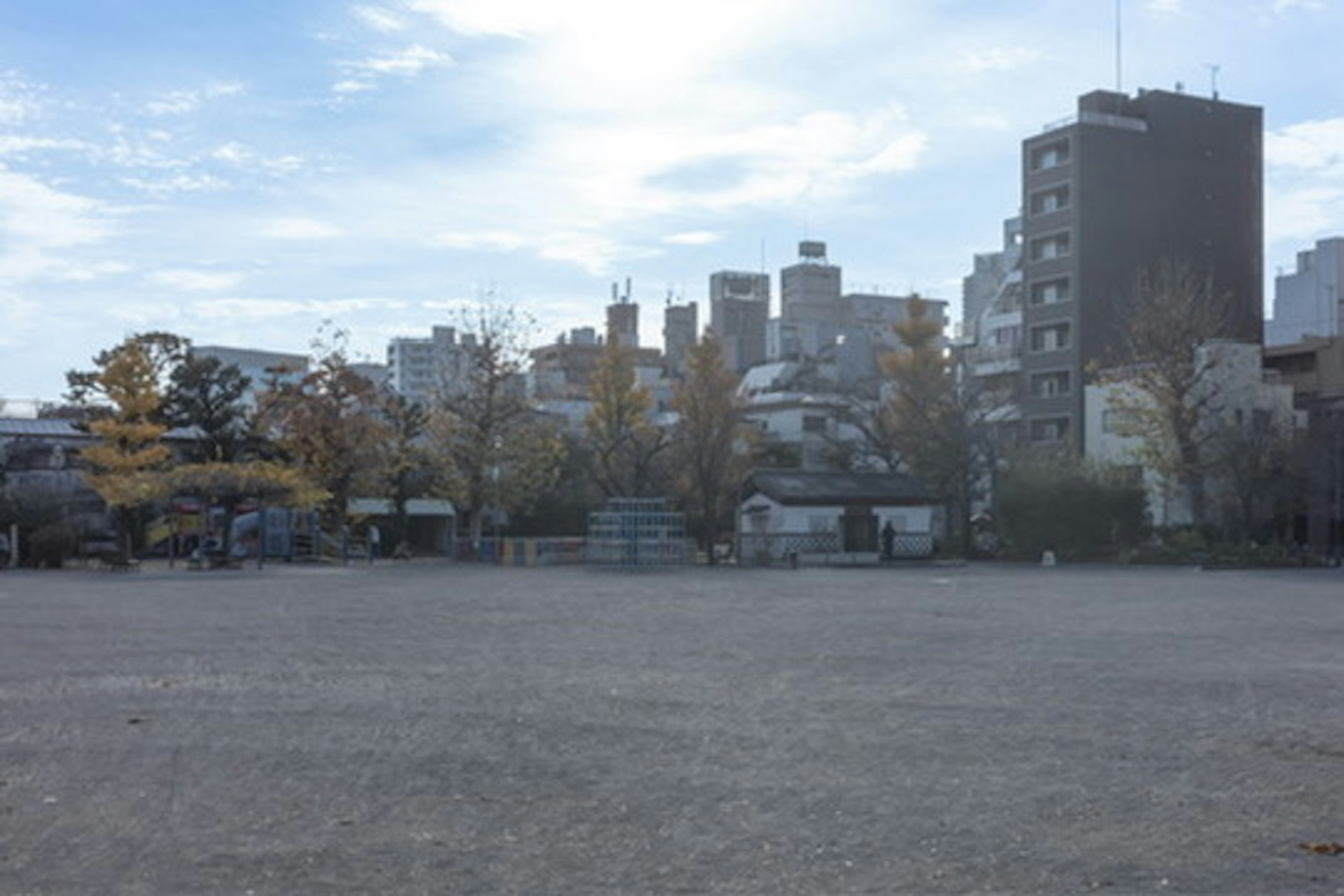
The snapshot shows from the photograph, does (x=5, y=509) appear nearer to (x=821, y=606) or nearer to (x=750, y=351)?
(x=821, y=606)

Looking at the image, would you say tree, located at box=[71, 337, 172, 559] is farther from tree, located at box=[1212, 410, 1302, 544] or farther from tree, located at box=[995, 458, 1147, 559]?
tree, located at box=[1212, 410, 1302, 544]

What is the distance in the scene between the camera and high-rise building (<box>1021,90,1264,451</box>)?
74.6 meters

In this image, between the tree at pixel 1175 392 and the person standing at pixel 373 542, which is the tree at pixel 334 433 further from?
the tree at pixel 1175 392

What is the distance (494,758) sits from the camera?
10375 millimetres

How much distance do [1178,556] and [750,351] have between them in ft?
242

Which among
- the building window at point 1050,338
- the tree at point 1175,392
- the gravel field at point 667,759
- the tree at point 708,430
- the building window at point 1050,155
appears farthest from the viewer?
the building window at point 1050,155

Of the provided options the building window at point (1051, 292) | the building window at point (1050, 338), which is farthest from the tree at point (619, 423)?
the building window at point (1051, 292)

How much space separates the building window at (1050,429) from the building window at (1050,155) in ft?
42.4

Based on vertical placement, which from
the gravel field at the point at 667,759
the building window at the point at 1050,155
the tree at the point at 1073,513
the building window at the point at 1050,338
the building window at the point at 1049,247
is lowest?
the gravel field at the point at 667,759

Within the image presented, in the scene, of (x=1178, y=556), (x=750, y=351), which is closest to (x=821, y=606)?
(x=1178, y=556)

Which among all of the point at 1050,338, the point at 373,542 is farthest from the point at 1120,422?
the point at 373,542

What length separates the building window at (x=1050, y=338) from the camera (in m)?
75.1

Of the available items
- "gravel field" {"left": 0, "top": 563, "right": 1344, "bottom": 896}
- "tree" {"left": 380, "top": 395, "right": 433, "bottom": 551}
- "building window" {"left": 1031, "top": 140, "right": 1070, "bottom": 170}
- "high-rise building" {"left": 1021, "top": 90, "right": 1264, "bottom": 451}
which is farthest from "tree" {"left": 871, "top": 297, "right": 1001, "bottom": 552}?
"gravel field" {"left": 0, "top": 563, "right": 1344, "bottom": 896}

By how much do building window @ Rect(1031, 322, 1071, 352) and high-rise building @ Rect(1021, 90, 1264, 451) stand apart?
0.22 ft
